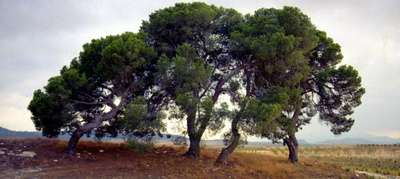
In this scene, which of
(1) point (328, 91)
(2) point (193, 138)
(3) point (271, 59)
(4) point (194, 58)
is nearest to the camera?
(4) point (194, 58)

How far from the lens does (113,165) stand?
15352 mm

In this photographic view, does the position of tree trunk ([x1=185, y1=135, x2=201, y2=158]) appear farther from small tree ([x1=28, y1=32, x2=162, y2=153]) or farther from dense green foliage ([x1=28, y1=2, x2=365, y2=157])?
small tree ([x1=28, y1=32, x2=162, y2=153])

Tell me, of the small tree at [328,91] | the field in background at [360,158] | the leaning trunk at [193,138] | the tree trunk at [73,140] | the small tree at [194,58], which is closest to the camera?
the small tree at [194,58]

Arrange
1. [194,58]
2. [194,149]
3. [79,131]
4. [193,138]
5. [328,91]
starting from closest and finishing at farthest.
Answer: [194,58] → [79,131] → [193,138] → [194,149] → [328,91]

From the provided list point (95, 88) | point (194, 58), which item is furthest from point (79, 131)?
point (194, 58)

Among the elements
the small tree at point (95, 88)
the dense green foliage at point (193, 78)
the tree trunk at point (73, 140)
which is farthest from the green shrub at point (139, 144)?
the tree trunk at point (73, 140)

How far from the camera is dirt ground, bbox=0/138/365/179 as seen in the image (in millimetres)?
13734

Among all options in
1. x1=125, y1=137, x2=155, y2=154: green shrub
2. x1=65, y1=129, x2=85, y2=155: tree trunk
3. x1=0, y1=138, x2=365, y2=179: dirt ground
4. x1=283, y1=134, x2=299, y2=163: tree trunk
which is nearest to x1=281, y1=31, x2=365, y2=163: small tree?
x1=283, y1=134, x2=299, y2=163: tree trunk

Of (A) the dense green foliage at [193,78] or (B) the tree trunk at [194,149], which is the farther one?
(B) the tree trunk at [194,149]

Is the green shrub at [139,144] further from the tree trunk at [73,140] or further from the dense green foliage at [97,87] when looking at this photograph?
the tree trunk at [73,140]

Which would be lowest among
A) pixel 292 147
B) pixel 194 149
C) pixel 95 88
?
pixel 194 149

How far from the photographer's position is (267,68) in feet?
57.2

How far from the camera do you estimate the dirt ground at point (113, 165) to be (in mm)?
13734

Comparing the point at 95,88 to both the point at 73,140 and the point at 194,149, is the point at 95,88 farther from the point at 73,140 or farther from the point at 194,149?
the point at 194,149
